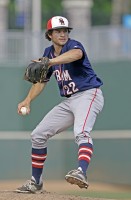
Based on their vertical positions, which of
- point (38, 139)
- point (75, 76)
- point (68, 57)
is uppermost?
point (68, 57)

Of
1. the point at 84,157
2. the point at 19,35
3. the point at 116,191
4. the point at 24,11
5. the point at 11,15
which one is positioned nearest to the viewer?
the point at 84,157

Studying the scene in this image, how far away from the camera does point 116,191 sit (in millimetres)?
13266

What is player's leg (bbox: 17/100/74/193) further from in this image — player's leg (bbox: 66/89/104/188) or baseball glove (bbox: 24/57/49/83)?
baseball glove (bbox: 24/57/49/83)

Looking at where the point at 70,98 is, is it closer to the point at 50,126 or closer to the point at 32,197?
the point at 50,126

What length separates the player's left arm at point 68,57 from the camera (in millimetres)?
8727

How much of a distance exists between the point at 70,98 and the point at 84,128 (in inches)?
19.3

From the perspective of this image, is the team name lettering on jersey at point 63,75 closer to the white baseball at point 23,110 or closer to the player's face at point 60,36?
the player's face at point 60,36

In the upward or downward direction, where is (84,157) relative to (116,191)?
upward

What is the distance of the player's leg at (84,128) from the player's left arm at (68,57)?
0.54 m

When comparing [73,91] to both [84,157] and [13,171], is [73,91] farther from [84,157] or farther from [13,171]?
[13,171]

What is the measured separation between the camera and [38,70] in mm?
9039

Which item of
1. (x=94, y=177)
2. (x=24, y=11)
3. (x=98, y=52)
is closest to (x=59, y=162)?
(x=94, y=177)

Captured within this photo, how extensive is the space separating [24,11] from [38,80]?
2899 cm

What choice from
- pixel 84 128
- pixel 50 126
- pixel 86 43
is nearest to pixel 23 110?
pixel 50 126
